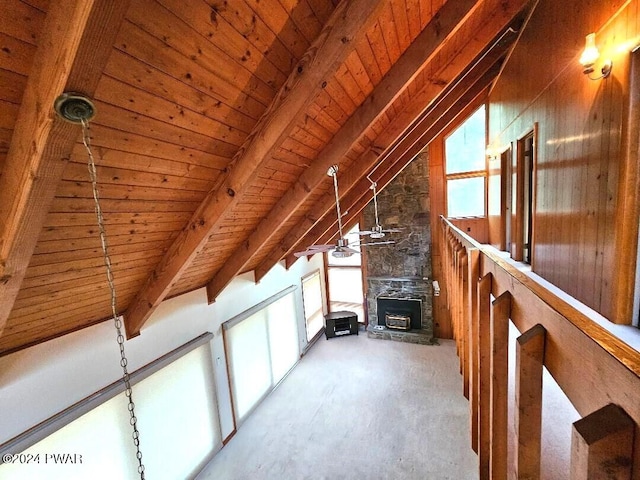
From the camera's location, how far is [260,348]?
5410mm

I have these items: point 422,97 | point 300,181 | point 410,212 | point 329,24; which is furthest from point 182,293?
point 410,212

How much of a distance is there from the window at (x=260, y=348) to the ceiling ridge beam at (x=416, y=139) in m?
1.14

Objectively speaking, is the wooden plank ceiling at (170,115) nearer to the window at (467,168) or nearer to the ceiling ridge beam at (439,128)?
the ceiling ridge beam at (439,128)

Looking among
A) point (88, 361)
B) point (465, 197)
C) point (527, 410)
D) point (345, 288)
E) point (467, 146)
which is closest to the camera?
point (527, 410)

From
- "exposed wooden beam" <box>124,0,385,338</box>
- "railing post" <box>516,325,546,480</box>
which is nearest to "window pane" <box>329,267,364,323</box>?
"exposed wooden beam" <box>124,0,385,338</box>

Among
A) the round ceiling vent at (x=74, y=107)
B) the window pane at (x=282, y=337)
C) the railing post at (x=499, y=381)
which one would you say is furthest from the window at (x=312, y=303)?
the round ceiling vent at (x=74, y=107)

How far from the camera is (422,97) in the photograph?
10.6 ft

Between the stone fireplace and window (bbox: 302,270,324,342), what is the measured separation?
1392 millimetres

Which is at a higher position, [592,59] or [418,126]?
[418,126]

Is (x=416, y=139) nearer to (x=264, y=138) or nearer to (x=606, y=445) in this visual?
(x=264, y=138)

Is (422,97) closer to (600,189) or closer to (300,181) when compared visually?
(300,181)

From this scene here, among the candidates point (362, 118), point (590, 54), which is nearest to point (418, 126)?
point (362, 118)

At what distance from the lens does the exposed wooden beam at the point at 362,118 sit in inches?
85.8

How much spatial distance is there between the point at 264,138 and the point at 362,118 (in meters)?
1.17
